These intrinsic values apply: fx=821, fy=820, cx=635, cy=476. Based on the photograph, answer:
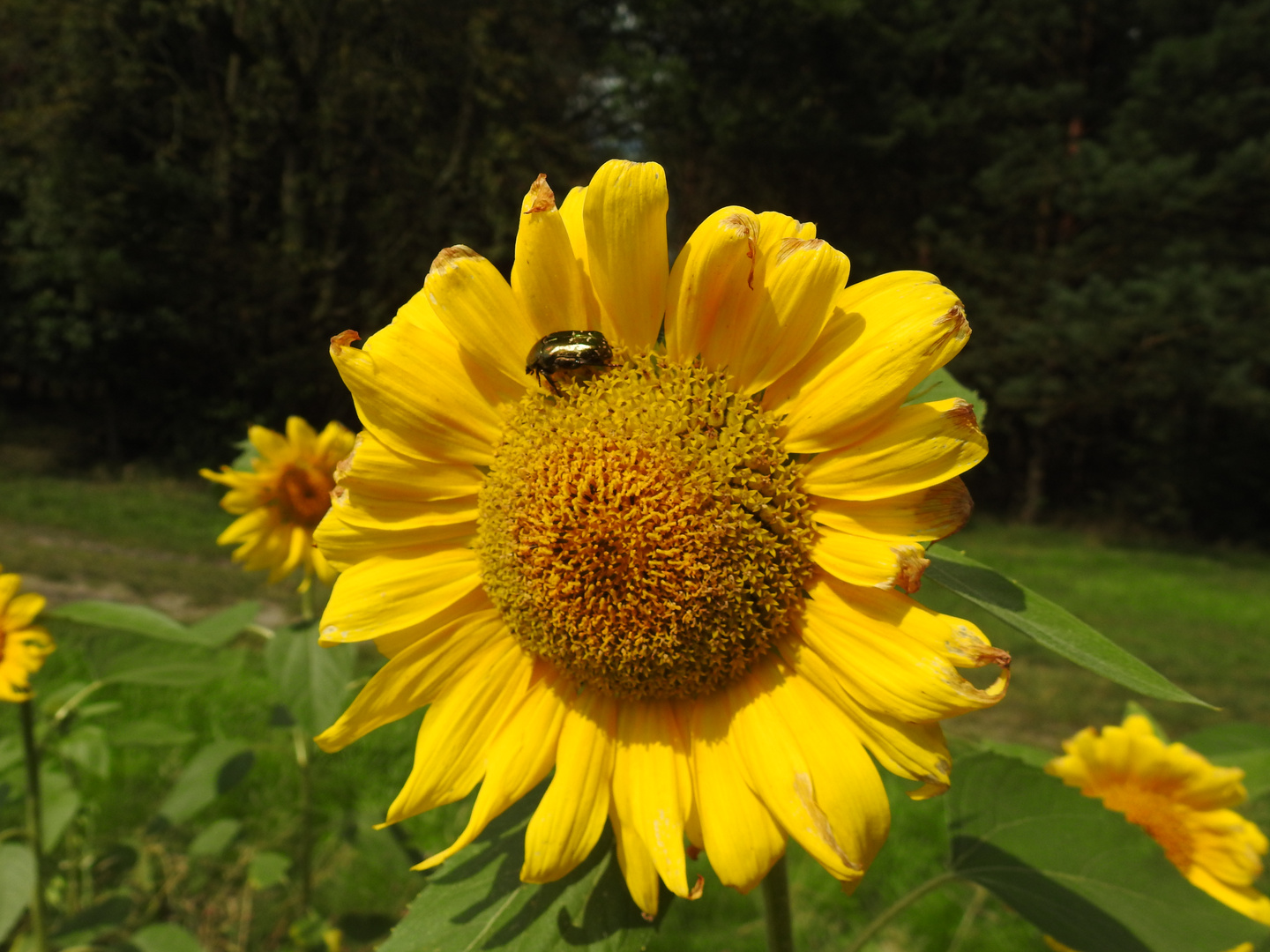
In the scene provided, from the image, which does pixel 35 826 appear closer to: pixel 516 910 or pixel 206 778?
pixel 206 778

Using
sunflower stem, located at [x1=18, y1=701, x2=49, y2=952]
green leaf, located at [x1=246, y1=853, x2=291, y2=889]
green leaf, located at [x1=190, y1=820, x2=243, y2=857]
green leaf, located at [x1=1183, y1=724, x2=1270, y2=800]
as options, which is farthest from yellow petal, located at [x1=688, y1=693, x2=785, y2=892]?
green leaf, located at [x1=190, y1=820, x2=243, y2=857]

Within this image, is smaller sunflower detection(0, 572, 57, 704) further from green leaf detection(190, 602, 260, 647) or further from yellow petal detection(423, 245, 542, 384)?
yellow petal detection(423, 245, 542, 384)

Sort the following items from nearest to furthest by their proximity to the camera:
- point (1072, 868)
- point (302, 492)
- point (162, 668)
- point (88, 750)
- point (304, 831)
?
point (1072, 868)
point (162, 668)
point (304, 831)
point (88, 750)
point (302, 492)

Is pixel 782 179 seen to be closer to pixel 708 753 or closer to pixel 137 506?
pixel 137 506

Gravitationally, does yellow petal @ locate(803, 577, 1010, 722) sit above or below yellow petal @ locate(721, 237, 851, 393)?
below

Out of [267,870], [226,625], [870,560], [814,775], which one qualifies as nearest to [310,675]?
[226,625]

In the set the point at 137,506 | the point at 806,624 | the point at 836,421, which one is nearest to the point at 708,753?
the point at 806,624
